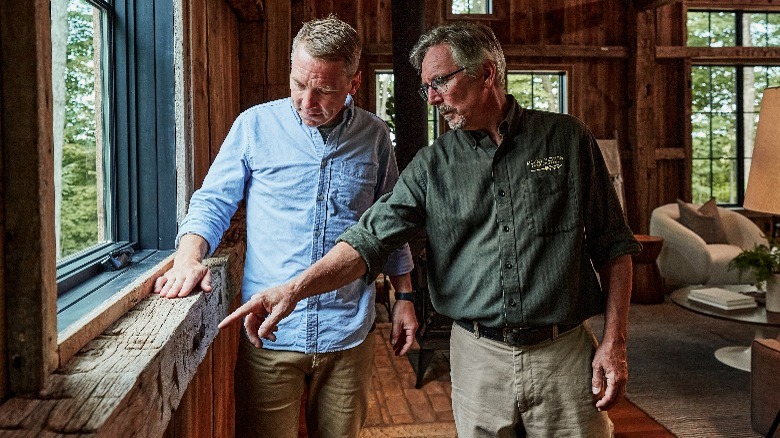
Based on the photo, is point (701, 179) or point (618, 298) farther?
point (701, 179)

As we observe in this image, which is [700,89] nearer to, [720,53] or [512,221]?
[720,53]

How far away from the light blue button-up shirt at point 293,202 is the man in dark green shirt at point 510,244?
0.46 ft

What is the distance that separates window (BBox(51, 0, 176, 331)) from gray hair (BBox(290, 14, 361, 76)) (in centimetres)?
44

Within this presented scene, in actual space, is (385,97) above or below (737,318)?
above

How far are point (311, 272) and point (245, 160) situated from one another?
445mm

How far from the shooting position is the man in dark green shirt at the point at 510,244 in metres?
1.68

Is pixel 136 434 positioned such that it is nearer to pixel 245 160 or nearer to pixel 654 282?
pixel 245 160

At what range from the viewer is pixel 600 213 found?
5.77 ft

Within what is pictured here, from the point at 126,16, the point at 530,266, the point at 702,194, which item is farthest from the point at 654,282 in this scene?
the point at 126,16

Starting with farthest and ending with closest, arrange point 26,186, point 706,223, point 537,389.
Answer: point 706,223
point 537,389
point 26,186

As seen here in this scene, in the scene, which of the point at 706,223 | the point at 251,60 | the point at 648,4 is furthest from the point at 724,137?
the point at 251,60

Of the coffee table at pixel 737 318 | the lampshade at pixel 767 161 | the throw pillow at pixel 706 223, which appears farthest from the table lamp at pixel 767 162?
the throw pillow at pixel 706 223

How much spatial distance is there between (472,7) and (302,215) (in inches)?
291

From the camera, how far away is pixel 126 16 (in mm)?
1839
